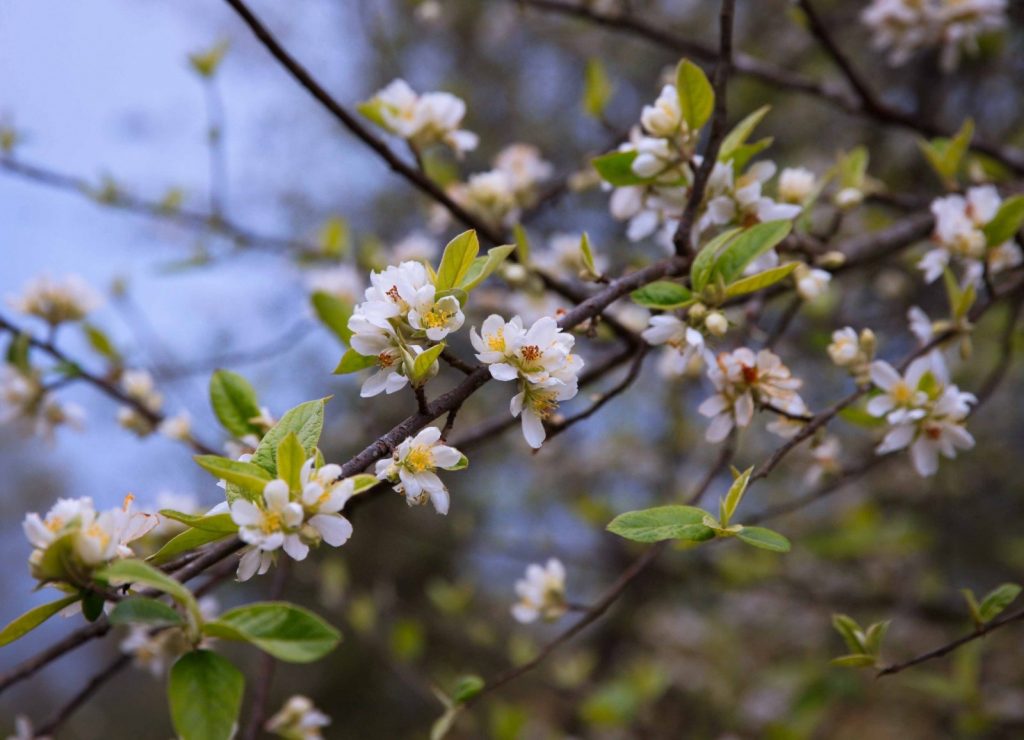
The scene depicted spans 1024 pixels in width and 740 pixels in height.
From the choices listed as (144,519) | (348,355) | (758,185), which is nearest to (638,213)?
(758,185)

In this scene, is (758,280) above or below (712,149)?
below

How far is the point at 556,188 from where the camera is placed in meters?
1.47

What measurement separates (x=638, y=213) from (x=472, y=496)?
137 inches

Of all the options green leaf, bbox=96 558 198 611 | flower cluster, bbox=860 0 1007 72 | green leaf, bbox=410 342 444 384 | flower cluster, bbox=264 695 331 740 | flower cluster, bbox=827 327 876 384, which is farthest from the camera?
flower cluster, bbox=860 0 1007 72

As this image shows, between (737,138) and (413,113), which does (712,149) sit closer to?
(737,138)

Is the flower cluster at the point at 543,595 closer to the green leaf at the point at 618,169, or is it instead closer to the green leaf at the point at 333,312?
the green leaf at the point at 333,312

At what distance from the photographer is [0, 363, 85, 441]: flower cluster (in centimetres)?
124

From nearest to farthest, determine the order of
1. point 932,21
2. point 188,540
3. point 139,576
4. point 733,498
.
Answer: point 139,576, point 188,540, point 733,498, point 932,21

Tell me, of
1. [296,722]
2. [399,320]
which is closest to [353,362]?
[399,320]

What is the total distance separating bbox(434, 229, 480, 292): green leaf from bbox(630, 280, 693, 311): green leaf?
6.5 inches

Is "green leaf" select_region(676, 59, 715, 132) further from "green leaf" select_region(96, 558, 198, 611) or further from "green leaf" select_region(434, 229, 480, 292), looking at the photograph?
"green leaf" select_region(96, 558, 198, 611)

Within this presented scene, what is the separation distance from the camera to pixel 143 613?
0.51 metres

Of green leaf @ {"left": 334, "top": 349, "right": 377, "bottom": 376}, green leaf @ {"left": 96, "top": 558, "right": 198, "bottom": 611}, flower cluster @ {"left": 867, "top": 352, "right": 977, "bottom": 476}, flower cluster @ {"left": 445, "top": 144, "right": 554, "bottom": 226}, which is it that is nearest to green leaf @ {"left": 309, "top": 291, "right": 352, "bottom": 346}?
green leaf @ {"left": 334, "top": 349, "right": 377, "bottom": 376}

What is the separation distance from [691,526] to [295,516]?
0.32 m
